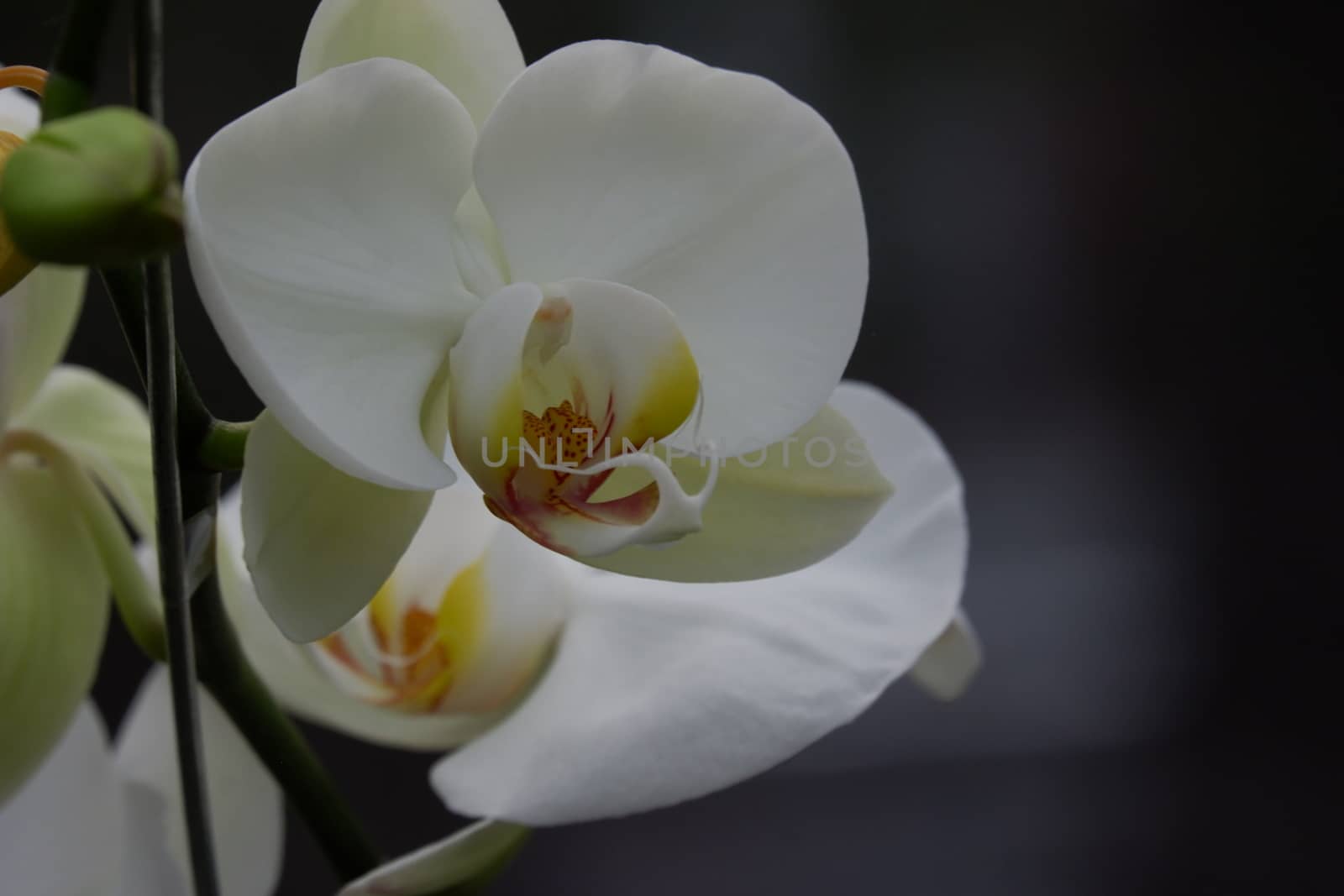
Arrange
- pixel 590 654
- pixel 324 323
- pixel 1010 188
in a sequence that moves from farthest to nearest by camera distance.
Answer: pixel 1010 188, pixel 590 654, pixel 324 323

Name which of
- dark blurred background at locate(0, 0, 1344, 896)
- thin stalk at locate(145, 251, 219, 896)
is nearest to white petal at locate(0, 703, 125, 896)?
thin stalk at locate(145, 251, 219, 896)

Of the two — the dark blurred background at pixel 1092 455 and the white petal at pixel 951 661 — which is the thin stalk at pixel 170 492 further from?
the dark blurred background at pixel 1092 455

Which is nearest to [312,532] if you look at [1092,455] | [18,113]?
[18,113]

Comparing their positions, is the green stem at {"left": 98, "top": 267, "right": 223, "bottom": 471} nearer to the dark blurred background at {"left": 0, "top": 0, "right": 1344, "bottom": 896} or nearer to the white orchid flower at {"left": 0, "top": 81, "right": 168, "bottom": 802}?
the white orchid flower at {"left": 0, "top": 81, "right": 168, "bottom": 802}

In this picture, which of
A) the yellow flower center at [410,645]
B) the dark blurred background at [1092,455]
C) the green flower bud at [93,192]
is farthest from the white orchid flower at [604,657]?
the dark blurred background at [1092,455]

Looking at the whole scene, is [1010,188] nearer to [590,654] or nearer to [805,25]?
[805,25]

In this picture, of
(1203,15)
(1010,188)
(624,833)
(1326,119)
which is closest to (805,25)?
(1010,188)
